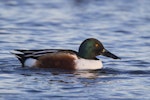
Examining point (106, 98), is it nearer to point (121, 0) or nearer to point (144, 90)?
point (144, 90)

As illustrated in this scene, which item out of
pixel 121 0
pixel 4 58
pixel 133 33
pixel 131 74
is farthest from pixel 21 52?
pixel 121 0

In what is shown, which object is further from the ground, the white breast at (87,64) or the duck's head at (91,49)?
Answer: the duck's head at (91,49)

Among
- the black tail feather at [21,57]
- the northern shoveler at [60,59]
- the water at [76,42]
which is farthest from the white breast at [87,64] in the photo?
the black tail feather at [21,57]

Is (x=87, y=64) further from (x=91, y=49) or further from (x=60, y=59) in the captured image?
(x=60, y=59)

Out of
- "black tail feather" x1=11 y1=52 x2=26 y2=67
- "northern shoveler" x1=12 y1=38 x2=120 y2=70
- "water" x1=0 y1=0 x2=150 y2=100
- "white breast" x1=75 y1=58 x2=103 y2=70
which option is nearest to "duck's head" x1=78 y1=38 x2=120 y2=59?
"northern shoveler" x1=12 y1=38 x2=120 y2=70

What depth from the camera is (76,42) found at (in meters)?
14.9

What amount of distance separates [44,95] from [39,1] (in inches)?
455

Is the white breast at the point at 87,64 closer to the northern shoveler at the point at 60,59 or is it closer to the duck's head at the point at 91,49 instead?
the northern shoveler at the point at 60,59

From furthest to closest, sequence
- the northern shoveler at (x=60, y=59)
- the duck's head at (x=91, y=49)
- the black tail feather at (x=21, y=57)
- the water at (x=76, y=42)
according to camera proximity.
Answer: the duck's head at (x=91, y=49), the black tail feather at (x=21, y=57), the northern shoveler at (x=60, y=59), the water at (x=76, y=42)

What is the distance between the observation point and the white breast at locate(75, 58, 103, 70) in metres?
12.1

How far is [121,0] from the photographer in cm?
2141

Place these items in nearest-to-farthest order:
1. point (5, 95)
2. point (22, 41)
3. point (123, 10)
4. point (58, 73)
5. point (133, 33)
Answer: point (5, 95) → point (58, 73) → point (22, 41) → point (133, 33) → point (123, 10)

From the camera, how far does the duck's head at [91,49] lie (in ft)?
40.3

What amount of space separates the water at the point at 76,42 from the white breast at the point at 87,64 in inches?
5.8
